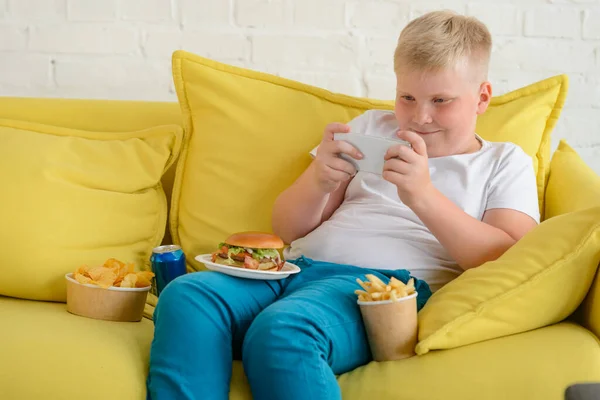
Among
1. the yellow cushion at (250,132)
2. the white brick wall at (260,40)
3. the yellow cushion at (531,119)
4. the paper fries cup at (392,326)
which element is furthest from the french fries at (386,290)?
the white brick wall at (260,40)

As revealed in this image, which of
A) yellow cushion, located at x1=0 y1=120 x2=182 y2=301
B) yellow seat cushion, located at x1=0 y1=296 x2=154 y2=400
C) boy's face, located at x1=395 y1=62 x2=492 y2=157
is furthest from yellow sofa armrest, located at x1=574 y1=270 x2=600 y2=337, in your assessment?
yellow cushion, located at x1=0 y1=120 x2=182 y2=301

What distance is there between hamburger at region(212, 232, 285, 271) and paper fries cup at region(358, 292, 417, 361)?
21cm

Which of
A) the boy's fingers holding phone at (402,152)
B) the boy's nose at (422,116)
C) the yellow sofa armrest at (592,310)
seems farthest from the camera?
the boy's nose at (422,116)

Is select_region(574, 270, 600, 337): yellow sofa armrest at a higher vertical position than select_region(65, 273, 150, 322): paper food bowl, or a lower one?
higher

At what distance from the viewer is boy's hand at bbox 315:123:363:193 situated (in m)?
1.39

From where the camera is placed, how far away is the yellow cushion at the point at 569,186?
1515 millimetres

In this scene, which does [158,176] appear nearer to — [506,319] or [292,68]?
[292,68]

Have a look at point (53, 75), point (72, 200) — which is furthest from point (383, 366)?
point (53, 75)

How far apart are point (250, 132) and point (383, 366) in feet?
2.38

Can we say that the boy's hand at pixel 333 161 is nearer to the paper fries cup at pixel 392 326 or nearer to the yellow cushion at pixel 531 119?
the paper fries cup at pixel 392 326

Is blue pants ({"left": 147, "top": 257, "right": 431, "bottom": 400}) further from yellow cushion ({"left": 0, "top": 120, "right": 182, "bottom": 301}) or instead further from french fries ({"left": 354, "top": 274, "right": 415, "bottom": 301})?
yellow cushion ({"left": 0, "top": 120, "right": 182, "bottom": 301})

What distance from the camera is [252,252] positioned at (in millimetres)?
1346

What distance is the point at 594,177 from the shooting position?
1.62 m

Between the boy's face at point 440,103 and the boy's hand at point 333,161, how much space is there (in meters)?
0.14
